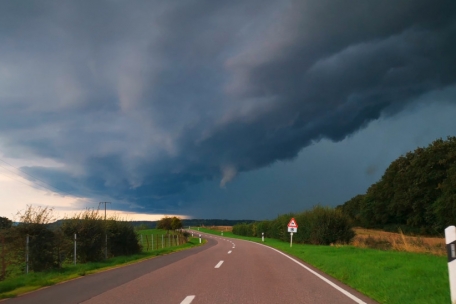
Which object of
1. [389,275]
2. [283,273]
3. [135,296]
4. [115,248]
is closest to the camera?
[135,296]

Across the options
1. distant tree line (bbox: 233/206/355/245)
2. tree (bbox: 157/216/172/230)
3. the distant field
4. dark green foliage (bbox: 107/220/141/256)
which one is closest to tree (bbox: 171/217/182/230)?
tree (bbox: 157/216/172/230)

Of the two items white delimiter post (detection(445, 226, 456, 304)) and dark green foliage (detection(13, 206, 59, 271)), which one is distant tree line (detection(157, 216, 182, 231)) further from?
white delimiter post (detection(445, 226, 456, 304))

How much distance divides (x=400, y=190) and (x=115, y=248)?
168ft

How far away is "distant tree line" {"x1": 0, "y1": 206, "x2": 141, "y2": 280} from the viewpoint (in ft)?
53.0

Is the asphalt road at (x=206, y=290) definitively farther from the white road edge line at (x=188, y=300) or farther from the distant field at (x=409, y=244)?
the distant field at (x=409, y=244)

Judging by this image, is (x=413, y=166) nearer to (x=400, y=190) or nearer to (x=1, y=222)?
(x=400, y=190)

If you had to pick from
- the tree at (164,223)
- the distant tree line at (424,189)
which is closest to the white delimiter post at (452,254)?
the distant tree line at (424,189)

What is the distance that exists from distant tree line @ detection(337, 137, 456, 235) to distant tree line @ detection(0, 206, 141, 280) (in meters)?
32.5

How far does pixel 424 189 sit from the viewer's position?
57781mm

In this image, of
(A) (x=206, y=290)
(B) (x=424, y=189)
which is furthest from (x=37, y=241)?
(B) (x=424, y=189)

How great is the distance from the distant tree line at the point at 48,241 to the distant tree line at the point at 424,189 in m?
32.5

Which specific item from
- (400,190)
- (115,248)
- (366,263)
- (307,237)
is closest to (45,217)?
(115,248)

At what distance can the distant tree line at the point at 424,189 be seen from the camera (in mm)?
48250

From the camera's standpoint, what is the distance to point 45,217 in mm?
17297
